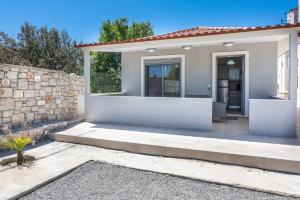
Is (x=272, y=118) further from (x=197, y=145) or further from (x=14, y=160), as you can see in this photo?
(x=14, y=160)

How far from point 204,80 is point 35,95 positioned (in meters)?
6.61

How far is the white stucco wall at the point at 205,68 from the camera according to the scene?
876 centimetres

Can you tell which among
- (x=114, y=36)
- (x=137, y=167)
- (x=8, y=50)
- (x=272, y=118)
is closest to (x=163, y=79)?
(x=272, y=118)

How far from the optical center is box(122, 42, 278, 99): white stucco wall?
876 centimetres

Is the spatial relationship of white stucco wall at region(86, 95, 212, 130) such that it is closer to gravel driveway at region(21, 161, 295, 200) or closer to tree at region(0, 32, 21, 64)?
gravel driveway at region(21, 161, 295, 200)

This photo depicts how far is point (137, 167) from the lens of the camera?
16.4 ft

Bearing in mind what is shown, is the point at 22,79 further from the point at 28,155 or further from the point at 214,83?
the point at 214,83

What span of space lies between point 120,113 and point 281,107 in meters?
5.35

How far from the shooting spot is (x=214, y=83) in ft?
31.4

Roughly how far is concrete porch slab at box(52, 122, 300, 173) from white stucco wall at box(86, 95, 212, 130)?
1.32ft

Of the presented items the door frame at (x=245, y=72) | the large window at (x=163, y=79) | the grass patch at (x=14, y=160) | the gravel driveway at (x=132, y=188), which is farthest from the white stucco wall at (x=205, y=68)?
the grass patch at (x=14, y=160)

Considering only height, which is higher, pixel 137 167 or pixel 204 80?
pixel 204 80

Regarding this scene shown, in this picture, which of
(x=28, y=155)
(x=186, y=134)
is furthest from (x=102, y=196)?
(x=186, y=134)

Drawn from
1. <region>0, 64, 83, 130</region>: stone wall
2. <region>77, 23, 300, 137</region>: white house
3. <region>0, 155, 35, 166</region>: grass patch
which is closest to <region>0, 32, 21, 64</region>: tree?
<region>0, 64, 83, 130</region>: stone wall
